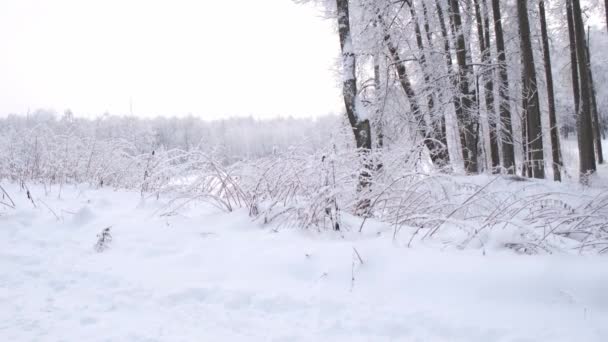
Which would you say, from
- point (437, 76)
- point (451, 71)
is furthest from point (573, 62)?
point (437, 76)

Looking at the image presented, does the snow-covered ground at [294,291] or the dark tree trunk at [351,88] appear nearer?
the snow-covered ground at [294,291]

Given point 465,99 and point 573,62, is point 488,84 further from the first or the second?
point 573,62

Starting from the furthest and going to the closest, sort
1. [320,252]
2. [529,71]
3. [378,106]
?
[378,106], [529,71], [320,252]

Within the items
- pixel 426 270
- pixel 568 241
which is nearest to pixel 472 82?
pixel 568 241

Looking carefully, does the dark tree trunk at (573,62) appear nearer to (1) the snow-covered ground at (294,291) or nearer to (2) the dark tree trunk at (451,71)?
(2) the dark tree trunk at (451,71)

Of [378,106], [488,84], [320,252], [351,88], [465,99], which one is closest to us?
[320,252]

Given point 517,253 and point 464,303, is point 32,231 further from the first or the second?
point 517,253

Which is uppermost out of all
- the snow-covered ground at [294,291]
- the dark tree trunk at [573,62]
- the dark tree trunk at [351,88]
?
the dark tree trunk at [573,62]

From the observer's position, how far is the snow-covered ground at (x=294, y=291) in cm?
139

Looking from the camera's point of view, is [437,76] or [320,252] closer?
[320,252]

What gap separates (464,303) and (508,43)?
11945 mm

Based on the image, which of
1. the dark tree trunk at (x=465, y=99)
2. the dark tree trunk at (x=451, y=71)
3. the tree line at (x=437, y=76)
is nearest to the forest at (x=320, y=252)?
the tree line at (x=437, y=76)

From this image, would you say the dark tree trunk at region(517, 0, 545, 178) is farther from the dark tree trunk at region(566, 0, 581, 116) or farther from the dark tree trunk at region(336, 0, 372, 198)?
the dark tree trunk at region(336, 0, 372, 198)

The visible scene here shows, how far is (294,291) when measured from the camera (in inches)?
67.1
